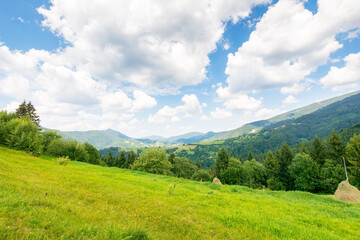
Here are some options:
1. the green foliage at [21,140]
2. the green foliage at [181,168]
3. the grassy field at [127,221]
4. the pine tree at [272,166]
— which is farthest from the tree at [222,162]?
the green foliage at [21,140]

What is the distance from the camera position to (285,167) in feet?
185

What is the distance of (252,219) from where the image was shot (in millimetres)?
7836

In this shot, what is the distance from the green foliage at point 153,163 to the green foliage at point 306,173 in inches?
1720

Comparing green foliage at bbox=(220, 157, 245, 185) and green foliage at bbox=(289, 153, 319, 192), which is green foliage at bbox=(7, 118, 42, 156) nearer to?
green foliage at bbox=(220, 157, 245, 185)

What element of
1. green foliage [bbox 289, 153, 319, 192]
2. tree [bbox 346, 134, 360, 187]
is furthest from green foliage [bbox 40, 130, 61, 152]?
tree [bbox 346, 134, 360, 187]

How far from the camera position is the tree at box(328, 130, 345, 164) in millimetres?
45469

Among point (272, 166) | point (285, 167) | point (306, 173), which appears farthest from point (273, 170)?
point (306, 173)

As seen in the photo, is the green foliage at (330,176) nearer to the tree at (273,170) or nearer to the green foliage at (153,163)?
the tree at (273,170)

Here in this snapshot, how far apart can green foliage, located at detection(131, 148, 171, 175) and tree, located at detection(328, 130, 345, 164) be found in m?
53.3

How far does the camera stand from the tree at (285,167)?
55144mm

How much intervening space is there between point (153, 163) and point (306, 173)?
4919cm

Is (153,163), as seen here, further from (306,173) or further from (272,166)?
(306,173)

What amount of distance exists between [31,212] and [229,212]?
8.86 meters

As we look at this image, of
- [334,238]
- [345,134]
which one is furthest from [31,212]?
[345,134]
